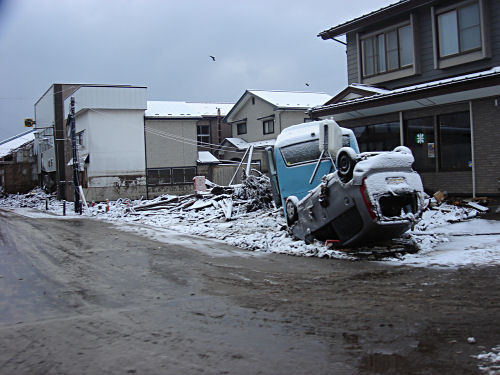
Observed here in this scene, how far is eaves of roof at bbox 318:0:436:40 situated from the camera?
1700cm

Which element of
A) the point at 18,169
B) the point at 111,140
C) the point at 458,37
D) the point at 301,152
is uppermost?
the point at 458,37

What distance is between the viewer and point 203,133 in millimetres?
43312

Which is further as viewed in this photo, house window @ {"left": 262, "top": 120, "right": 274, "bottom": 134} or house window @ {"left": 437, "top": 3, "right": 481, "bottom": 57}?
house window @ {"left": 262, "top": 120, "right": 274, "bottom": 134}

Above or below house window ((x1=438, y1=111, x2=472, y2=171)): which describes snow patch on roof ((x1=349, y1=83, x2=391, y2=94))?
above

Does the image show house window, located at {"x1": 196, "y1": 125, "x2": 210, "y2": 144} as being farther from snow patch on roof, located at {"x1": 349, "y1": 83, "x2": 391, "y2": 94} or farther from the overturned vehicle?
the overturned vehicle

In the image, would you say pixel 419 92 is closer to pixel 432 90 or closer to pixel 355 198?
pixel 432 90

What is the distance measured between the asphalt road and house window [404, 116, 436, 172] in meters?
8.55

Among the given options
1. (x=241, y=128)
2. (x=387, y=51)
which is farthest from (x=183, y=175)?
(x=387, y=51)

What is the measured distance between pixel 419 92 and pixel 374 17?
5.16m

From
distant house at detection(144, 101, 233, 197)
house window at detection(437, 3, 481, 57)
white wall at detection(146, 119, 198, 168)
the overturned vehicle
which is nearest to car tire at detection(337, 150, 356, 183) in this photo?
the overturned vehicle

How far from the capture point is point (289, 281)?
774 centimetres

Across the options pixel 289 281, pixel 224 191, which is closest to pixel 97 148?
pixel 224 191

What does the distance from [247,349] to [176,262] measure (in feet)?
18.2

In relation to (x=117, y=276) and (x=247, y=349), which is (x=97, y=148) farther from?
A: (x=247, y=349)
